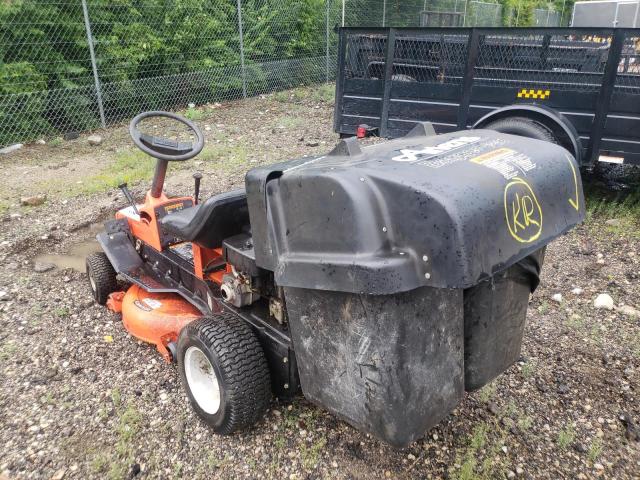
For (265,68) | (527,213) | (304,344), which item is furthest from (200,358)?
(265,68)

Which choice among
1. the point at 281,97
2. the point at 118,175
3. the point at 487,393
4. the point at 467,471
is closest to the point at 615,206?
the point at 487,393

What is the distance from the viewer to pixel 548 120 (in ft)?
15.5

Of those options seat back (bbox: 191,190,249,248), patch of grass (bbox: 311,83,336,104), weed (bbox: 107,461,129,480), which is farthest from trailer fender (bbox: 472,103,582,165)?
patch of grass (bbox: 311,83,336,104)

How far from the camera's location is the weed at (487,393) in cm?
281

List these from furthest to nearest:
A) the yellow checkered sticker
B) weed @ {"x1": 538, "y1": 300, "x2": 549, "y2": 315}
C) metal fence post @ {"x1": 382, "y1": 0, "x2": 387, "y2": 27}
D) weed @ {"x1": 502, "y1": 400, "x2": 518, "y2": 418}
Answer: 1. metal fence post @ {"x1": 382, "y1": 0, "x2": 387, "y2": 27}
2. the yellow checkered sticker
3. weed @ {"x1": 538, "y1": 300, "x2": 549, "y2": 315}
4. weed @ {"x1": 502, "y1": 400, "x2": 518, "y2": 418}

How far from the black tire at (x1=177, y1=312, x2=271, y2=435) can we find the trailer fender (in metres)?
3.42

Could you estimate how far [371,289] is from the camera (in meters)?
1.67

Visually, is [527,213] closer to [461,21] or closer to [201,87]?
[201,87]

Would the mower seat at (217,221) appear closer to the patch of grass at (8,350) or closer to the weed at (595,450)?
the patch of grass at (8,350)

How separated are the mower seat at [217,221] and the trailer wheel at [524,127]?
3.09 metres

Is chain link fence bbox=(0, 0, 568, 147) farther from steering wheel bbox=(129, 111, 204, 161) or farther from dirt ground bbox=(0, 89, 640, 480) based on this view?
steering wheel bbox=(129, 111, 204, 161)

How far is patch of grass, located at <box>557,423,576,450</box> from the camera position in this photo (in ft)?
8.33

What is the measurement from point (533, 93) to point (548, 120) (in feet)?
1.03

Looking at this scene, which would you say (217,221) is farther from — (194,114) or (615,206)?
(194,114)
